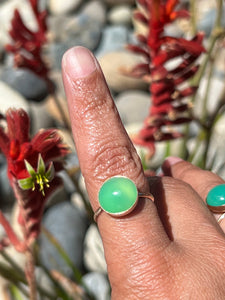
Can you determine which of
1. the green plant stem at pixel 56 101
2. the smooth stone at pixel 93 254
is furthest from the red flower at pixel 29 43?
the smooth stone at pixel 93 254

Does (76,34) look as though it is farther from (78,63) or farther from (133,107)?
(78,63)

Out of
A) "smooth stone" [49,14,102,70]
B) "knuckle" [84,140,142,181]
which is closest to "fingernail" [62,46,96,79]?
"knuckle" [84,140,142,181]

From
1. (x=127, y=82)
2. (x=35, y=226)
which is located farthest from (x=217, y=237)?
(x=127, y=82)

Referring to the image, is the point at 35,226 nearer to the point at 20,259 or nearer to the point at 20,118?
the point at 20,118

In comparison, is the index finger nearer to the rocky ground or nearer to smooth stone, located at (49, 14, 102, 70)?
the rocky ground

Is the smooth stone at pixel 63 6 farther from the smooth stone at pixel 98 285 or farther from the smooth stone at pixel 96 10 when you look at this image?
the smooth stone at pixel 98 285
